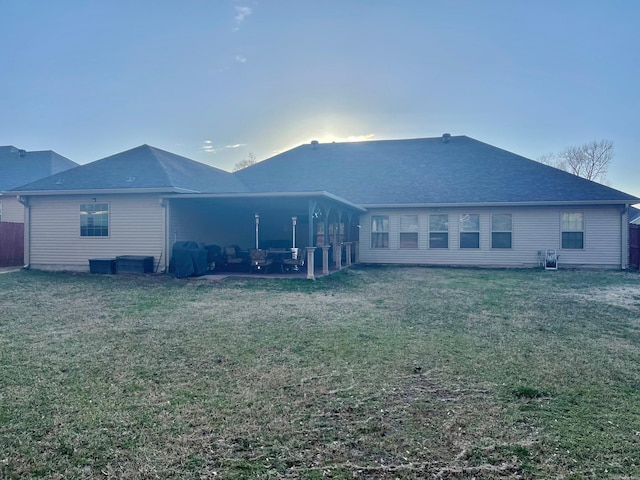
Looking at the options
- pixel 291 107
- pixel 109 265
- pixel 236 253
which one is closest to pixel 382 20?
pixel 291 107

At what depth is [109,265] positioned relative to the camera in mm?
12797

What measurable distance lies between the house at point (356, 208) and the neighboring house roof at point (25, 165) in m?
9.07

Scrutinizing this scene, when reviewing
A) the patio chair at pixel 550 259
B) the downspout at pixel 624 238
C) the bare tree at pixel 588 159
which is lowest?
the patio chair at pixel 550 259

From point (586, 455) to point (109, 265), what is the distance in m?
12.7

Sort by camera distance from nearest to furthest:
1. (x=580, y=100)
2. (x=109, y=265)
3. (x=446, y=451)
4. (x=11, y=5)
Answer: (x=446, y=451)
(x=11, y=5)
(x=109, y=265)
(x=580, y=100)

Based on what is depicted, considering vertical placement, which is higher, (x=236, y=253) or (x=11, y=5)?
(x=11, y=5)

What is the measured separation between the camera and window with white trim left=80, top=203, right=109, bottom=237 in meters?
13.5

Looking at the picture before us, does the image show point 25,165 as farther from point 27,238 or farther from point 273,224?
point 273,224

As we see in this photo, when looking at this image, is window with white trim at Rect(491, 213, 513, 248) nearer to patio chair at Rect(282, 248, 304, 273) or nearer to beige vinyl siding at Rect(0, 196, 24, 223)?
patio chair at Rect(282, 248, 304, 273)

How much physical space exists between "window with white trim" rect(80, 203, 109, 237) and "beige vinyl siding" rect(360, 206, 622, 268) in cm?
898

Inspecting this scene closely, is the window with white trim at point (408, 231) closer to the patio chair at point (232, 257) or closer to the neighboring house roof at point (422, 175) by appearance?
the neighboring house roof at point (422, 175)

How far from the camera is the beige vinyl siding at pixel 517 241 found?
15.3m

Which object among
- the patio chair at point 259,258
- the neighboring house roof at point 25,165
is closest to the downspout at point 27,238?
the patio chair at point 259,258

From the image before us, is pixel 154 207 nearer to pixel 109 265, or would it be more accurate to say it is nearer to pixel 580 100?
pixel 109 265
